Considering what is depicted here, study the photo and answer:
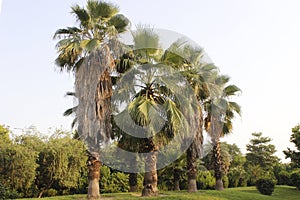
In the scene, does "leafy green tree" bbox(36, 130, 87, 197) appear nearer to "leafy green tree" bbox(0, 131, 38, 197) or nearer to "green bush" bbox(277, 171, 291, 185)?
"leafy green tree" bbox(0, 131, 38, 197)

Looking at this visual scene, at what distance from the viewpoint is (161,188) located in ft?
72.6

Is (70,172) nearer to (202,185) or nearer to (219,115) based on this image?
(219,115)

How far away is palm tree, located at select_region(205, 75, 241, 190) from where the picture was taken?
18.9m

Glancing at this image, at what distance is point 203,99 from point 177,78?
18.1ft

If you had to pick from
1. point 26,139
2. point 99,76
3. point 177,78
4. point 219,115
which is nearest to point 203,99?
point 219,115

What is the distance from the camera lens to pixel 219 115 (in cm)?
1908

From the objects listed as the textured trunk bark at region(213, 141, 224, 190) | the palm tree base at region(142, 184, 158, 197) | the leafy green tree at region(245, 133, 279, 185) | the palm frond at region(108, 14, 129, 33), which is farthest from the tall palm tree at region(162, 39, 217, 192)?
the leafy green tree at region(245, 133, 279, 185)

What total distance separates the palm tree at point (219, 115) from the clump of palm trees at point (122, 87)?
5182 millimetres

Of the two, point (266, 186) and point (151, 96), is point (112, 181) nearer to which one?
point (151, 96)

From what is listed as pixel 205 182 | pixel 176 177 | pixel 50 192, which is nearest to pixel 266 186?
pixel 205 182

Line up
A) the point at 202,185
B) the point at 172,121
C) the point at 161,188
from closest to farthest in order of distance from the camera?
the point at 172,121 < the point at 161,188 < the point at 202,185

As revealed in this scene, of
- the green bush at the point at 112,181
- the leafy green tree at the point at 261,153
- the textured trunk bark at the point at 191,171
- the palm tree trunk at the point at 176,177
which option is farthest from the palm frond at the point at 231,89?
the leafy green tree at the point at 261,153

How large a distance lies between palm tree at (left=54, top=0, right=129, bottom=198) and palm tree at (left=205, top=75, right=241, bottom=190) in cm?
777

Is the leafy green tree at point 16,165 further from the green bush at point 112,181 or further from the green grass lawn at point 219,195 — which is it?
the green bush at point 112,181
